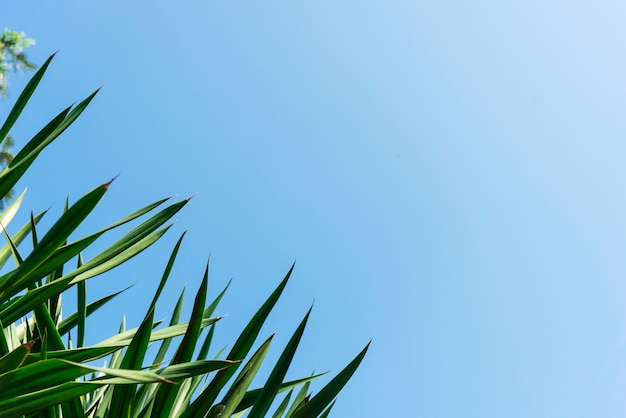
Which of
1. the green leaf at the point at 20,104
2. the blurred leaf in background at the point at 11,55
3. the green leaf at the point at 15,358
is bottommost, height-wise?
the green leaf at the point at 15,358

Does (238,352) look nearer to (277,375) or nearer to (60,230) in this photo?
(277,375)

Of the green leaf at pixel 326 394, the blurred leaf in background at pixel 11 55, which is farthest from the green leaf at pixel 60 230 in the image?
the blurred leaf in background at pixel 11 55

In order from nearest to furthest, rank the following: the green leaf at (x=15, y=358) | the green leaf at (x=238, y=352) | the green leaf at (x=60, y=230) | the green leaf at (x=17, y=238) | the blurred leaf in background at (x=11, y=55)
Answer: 1. the green leaf at (x=15, y=358)
2. the green leaf at (x=60, y=230)
3. the green leaf at (x=238, y=352)
4. the green leaf at (x=17, y=238)
5. the blurred leaf in background at (x=11, y=55)

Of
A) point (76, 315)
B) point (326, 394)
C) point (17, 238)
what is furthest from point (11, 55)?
point (326, 394)

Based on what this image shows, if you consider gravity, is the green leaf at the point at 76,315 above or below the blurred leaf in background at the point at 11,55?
below

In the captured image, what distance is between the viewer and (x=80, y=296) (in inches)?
63.9

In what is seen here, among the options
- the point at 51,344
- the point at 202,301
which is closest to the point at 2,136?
the point at 51,344

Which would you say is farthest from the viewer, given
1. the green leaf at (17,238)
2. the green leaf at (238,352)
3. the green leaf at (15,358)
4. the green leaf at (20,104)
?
the green leaf at (17,238)

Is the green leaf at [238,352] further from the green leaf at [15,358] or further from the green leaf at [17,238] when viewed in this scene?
the green leaf at [17,238]

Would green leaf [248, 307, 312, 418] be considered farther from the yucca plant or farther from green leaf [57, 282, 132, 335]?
green leaf [57, 282, 132, 335]

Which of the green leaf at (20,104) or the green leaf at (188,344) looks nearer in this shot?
the green leaf at (188,344)

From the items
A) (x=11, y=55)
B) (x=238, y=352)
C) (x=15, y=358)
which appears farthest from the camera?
(x=11, y=55)

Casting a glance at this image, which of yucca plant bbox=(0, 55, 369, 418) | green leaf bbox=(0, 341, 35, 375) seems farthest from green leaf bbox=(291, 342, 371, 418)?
green leaf bbox=(0, 341, 35, 375)

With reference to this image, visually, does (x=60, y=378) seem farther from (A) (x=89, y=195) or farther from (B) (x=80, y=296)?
(B) (x=80, y=296)
